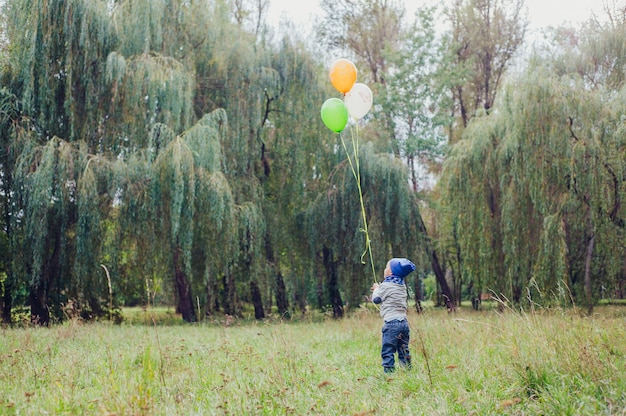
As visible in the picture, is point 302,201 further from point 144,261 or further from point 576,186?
point 576,186

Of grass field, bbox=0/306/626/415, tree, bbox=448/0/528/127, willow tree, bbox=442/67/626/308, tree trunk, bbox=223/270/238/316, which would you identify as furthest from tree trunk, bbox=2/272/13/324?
tree, bbox=448/0/528/127

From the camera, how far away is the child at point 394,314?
5.26m

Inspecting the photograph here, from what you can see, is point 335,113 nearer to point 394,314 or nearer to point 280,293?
point 394,314

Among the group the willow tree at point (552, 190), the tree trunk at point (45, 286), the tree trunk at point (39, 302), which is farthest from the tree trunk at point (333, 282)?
the tree trunk at point (39, 302)

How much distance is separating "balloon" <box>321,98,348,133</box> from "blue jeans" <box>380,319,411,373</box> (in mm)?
3628

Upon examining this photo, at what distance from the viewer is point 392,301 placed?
17.8 ft

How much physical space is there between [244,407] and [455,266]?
63.1ft

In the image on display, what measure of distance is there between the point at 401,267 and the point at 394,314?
18.4 inches

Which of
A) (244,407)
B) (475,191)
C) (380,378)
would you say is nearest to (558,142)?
(475,191)

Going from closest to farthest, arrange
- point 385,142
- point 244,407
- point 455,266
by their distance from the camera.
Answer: point 244,407
point 385,142
point 455,266

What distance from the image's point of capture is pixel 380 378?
195 inches

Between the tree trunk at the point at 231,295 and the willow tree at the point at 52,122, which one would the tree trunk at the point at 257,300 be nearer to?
the tree trunk at the point at 231,295

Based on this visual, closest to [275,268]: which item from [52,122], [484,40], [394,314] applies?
[52,122]

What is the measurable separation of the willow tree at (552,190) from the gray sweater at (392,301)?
6.07 metres
